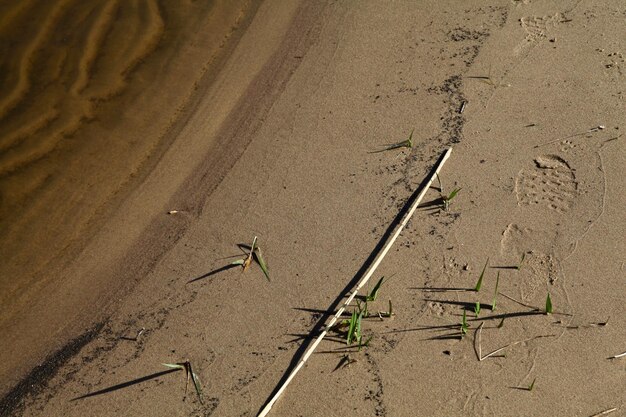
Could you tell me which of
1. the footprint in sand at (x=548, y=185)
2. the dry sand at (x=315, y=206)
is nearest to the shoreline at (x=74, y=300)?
the dry sand at (x=315, y=206)

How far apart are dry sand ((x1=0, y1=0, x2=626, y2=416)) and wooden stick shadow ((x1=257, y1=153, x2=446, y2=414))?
14mm

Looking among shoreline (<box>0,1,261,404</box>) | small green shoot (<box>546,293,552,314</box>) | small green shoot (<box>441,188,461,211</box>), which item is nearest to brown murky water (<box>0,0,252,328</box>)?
shoreline (<box>0,1,261,404</box>)

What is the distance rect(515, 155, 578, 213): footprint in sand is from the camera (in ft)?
8.86

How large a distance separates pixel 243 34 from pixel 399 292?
7.19 feet

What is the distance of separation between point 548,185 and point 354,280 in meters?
0.87

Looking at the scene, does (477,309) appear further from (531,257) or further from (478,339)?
(531,257)

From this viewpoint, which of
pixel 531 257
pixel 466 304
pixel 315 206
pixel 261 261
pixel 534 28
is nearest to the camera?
pixel 466 304

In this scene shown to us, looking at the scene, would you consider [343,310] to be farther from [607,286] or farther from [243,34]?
[243,34]

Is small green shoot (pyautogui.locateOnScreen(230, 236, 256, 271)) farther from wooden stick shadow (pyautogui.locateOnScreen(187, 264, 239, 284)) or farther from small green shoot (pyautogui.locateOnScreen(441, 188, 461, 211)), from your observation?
small green shoot (pyautogui.locateOnScreen(441, 188, 461, 211))

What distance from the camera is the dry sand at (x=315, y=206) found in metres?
2.29

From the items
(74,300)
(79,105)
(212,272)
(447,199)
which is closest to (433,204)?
(447,199)

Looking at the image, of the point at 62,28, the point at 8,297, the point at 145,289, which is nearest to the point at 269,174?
the point at 145,289

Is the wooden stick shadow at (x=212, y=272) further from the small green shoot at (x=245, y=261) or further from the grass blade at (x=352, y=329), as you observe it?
the grass blade at (x=352, y=329)

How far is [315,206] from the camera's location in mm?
2883
